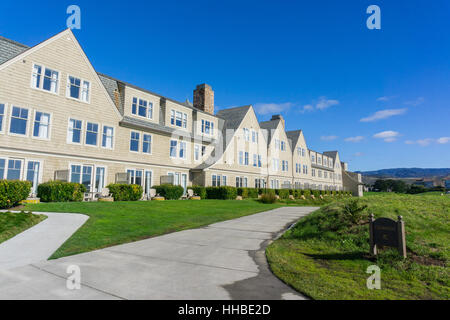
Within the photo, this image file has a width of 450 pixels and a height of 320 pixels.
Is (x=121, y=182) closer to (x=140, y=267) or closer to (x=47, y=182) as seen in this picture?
(x=47, y=182)

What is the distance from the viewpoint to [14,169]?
16.2 meters

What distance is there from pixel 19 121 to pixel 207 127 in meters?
18.2

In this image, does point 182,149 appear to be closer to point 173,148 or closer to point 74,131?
point 173,148

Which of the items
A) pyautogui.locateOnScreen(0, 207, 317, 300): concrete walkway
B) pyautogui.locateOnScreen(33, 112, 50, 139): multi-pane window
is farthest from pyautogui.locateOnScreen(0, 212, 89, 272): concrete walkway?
pyautogui.locateOnScreen(33, 112, 50, 139): multi-pane window

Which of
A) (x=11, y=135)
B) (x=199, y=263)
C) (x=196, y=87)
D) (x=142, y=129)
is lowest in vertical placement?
(x=199, y=263)

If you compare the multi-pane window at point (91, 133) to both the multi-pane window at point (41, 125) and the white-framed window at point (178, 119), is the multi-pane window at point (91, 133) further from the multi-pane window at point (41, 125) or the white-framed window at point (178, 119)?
the white-framed window at point (178, 119)

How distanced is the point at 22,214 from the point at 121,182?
1120 centimetres

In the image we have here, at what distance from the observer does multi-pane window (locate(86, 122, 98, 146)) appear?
20.0 m

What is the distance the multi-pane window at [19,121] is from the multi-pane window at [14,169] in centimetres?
183

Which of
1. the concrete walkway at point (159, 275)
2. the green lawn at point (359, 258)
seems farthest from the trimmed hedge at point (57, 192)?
the green lawn at point (359, 258)

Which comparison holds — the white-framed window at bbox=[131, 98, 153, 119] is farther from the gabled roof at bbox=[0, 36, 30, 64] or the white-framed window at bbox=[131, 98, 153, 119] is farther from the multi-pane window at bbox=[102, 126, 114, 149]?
the gabled roof at bbox=[0, 36, 30, 64]

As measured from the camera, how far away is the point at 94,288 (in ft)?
13.8

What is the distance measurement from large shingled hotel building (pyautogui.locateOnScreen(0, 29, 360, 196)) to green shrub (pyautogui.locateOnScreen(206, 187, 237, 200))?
1227mm

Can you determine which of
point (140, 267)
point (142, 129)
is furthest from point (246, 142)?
point (140, 267)
